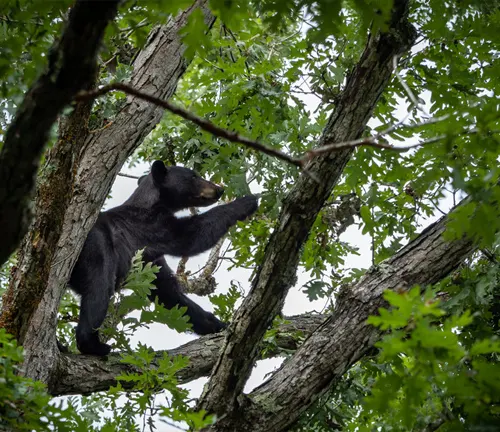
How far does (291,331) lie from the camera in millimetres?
5875

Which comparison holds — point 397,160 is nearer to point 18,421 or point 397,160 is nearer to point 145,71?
point 145,71

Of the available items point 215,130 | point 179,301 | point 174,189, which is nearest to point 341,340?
point 215,130

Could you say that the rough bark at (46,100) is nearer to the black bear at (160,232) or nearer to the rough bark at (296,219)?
the rough bark at (296,219)

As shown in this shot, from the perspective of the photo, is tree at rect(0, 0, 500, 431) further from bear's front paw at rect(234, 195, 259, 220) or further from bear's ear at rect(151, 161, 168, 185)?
bear's ear at rect(151, 161, 168, 185)

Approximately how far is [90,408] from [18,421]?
3.34 metres

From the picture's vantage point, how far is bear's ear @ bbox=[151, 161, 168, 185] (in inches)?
273

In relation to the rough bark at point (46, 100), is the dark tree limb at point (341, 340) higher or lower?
lower

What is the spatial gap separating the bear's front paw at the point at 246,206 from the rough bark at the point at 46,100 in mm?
4946

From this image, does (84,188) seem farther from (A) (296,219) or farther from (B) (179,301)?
(B) (179,301)

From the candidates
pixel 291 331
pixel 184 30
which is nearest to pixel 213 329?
pixel 291 331

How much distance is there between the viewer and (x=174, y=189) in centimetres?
708

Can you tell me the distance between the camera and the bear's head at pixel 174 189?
7055 millimetres

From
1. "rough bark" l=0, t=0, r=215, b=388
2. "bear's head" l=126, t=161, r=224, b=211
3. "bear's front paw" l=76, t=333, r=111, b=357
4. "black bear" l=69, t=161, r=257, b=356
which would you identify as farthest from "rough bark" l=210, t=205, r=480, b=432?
"bear's head" l=126, t=161, r=224, b=211

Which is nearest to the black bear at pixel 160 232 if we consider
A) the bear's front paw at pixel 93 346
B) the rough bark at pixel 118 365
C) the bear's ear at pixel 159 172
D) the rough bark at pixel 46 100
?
the bear's ear at pixel 159 172
